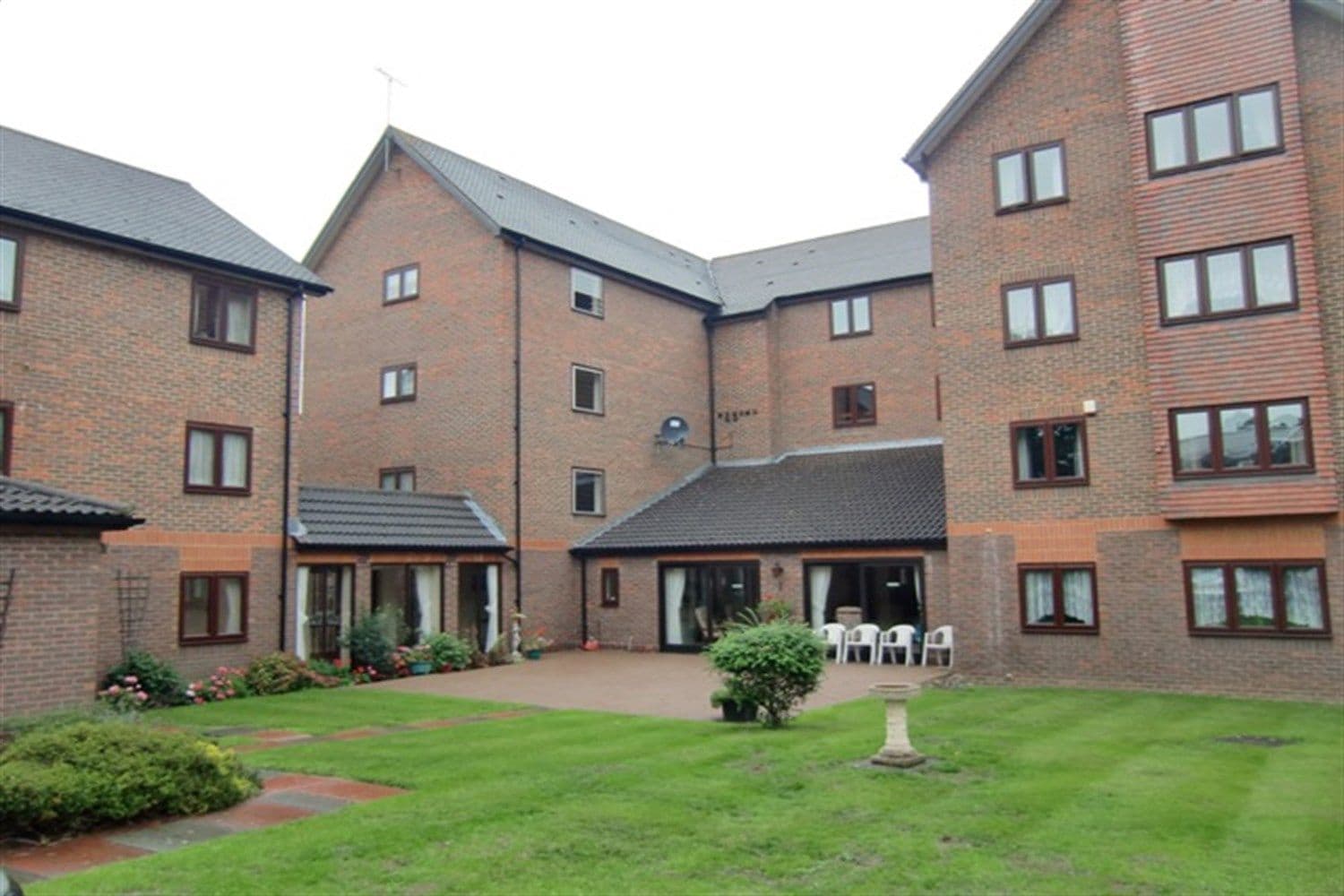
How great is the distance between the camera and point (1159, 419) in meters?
17.4

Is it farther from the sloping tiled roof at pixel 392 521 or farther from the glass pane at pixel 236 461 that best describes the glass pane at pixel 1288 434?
the glass pane at pixel 236 461

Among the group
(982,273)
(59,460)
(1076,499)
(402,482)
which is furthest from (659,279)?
(59,460)

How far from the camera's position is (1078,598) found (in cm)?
1823

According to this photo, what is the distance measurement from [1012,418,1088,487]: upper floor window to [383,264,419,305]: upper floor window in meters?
15.3

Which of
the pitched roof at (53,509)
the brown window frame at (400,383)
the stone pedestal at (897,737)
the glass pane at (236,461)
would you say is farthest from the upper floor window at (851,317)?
the pitched roof at (53,509)

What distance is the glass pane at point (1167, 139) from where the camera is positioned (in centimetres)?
1758

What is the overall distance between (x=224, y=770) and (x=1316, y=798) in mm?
9253

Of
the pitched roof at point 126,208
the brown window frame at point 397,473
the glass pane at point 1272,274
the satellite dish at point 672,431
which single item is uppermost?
the pitched roof at point 126,208

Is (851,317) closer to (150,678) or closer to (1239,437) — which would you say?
(1239,437)

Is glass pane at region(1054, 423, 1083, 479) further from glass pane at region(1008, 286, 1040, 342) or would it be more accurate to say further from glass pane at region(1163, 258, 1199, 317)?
glass pane at region(1163, 258, 1199, 317)

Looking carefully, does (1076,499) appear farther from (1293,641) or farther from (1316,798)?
(1316,798)

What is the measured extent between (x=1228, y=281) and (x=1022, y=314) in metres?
3.40

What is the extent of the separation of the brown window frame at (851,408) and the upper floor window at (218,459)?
607 inches

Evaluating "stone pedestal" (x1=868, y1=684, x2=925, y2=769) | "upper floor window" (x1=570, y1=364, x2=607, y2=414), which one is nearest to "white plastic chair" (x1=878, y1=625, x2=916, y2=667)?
"upper floor window" (x1=570, y1=364, x2=607, y2=414)
